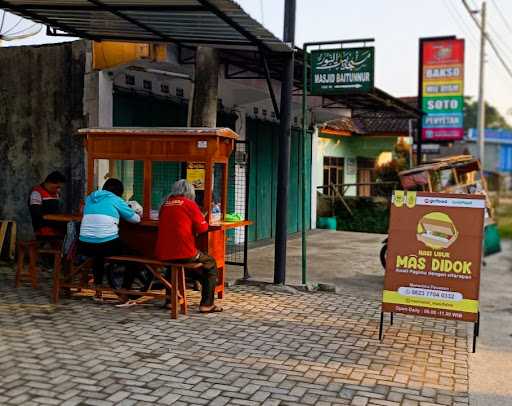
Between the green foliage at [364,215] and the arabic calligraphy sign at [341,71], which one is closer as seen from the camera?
the arabic calligraphy sign at [341,71]

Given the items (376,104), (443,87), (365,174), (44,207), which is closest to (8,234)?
(44,207)

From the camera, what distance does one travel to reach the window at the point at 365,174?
27906 mm

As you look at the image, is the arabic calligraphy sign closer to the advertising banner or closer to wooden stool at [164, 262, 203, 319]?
the advertising banner

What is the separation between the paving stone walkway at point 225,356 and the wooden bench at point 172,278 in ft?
0.67

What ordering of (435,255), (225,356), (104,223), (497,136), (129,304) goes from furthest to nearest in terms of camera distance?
(497,136) < (129,304) < (104,223) < (435,255) < (225,356)

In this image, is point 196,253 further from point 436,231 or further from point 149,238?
point 436,231

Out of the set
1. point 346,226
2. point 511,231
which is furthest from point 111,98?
point 346,226

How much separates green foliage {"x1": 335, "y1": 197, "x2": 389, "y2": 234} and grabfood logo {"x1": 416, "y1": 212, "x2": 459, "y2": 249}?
46.0ft

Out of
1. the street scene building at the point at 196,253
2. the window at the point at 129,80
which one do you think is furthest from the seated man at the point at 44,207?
the window at the point at 129,80

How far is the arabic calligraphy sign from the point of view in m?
9.27

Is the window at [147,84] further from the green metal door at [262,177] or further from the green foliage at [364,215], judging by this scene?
the green foliage at [364,215]

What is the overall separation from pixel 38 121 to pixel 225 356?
20.7ft

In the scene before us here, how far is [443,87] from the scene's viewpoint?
21.0 meters

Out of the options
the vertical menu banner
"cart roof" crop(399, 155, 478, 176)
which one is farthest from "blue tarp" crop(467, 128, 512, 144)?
"cart roof" crop(399, 155, 478, 176)
